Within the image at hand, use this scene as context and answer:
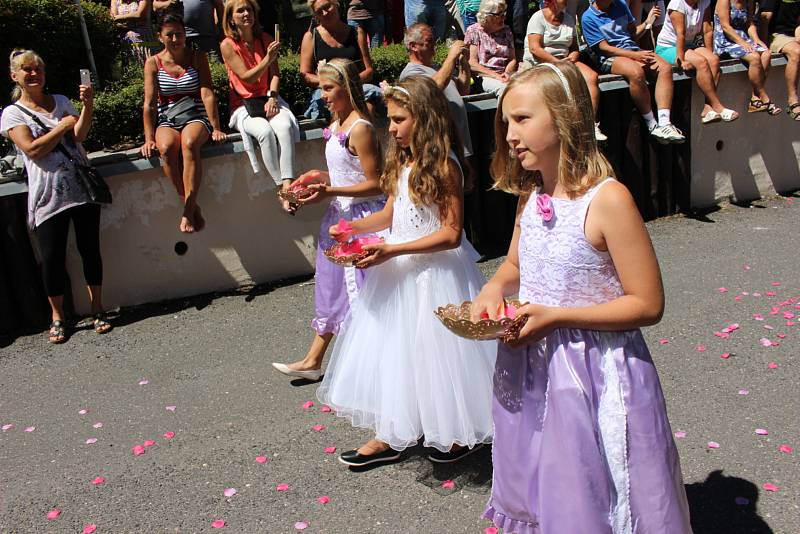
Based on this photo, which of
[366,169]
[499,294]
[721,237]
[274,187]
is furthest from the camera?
[721,237]

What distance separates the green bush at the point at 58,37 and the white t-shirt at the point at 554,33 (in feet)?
16.7

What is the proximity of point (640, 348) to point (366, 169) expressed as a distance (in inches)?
93.1

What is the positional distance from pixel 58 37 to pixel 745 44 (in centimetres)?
748

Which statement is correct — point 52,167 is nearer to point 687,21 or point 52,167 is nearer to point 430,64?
point 430,64

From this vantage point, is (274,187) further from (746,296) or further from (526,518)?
(526,518)

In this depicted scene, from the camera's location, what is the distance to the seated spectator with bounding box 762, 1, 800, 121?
338 inches

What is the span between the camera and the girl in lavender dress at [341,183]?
4594 millimetres

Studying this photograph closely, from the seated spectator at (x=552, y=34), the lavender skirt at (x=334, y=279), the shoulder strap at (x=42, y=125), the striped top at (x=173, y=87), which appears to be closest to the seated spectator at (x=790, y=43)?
the seated spectator at (x=552, y=34)

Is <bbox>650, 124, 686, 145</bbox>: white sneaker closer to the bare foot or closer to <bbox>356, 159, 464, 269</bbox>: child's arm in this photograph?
<bbox>356, 159, 464, 269</bbox>: child's arm

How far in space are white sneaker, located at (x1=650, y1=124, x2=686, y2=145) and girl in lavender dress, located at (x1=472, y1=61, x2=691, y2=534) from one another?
5.67m

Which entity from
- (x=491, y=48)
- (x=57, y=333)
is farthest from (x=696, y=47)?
(x=57, y=333)

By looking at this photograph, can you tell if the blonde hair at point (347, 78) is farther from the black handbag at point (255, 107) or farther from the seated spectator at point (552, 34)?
the seated spectator at point (552, 34)

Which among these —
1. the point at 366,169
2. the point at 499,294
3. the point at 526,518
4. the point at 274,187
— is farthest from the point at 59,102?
the point at 526,518

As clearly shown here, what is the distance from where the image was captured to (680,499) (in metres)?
2.56
